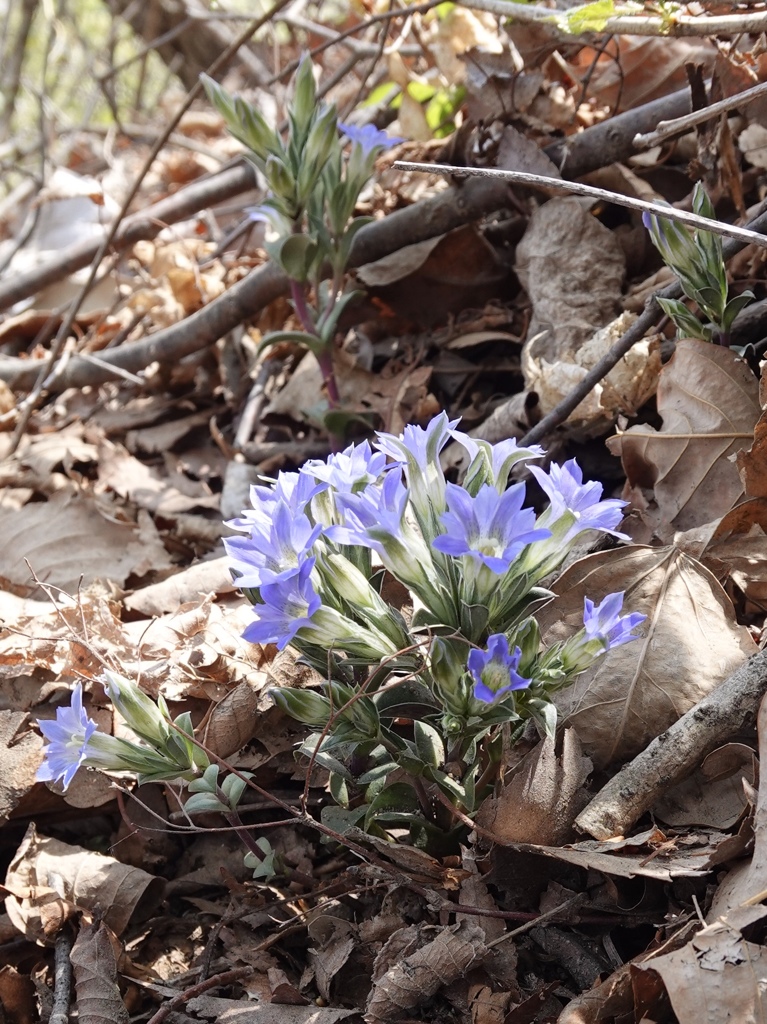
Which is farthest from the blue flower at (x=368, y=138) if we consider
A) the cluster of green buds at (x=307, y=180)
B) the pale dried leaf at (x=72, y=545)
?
the pale dried leaf at (x=72, y=545)

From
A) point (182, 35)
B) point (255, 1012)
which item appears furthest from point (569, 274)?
point (182, 35)

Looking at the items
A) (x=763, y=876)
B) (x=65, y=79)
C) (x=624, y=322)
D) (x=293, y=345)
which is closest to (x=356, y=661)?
(x=763, y=876)

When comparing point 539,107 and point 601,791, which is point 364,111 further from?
point 601,791

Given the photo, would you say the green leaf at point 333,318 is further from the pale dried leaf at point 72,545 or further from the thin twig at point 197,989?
the thin twig at point 197,989

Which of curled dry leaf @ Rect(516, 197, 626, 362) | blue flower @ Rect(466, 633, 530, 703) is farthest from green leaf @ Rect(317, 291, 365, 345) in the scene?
blue flower @ Rect(466, 633, 530, 703)

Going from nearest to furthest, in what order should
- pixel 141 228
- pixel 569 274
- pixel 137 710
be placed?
pixel 137 710 → pixel 569 274 → pixel 141 228

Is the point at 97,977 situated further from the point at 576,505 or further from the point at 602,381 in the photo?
the point at 602,381
